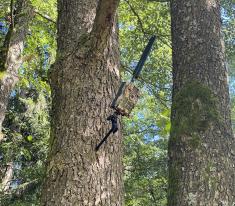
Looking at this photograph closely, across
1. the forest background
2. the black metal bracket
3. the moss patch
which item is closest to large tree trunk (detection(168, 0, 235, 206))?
the moss patch

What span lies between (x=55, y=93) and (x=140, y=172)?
6594mm

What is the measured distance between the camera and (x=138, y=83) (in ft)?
22.3

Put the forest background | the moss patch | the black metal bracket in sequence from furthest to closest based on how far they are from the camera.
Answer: the forest background < the moss patch < the black metal bracket

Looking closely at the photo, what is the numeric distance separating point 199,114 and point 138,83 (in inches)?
154

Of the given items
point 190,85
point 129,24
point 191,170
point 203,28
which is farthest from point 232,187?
point 129,24

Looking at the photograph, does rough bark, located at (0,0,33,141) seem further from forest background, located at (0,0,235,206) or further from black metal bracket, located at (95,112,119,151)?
→ black metal bracket, located at (95,112,119,151)

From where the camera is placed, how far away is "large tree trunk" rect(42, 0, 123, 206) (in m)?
1.71

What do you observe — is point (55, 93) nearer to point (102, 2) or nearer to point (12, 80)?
point (102, 2)

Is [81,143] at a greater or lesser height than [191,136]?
lesser

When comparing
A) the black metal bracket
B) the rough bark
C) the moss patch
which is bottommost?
the black metal bracket

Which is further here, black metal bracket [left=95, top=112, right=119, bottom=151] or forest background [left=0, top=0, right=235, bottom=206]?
forest background [left=0, top=0, right=235, bottom=206]

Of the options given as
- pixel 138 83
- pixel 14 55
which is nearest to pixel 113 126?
pixel 14 55

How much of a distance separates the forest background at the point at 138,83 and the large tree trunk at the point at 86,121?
3.51 meters

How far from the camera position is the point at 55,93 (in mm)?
2029
